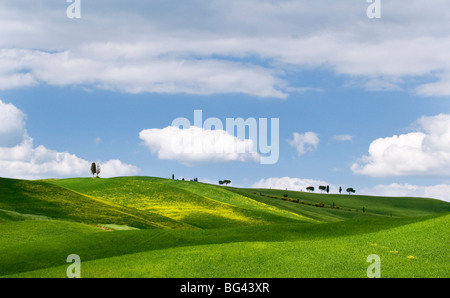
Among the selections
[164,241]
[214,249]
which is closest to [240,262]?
[214,249]

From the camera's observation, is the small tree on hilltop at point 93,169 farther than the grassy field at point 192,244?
Yes

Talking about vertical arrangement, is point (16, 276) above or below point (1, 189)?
below

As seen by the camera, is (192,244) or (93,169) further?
(93,169)

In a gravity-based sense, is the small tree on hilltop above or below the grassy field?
above

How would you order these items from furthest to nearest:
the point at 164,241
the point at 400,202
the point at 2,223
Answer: the point at 400,202 → the point at 2,223 → the point at 164,241

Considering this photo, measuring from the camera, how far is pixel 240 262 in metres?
31.5

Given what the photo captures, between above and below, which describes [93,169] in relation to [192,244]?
above

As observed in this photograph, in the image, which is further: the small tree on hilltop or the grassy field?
the small tree on hilltop

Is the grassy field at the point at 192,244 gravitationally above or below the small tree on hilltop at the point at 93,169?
below

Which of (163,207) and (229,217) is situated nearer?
(229,217)
